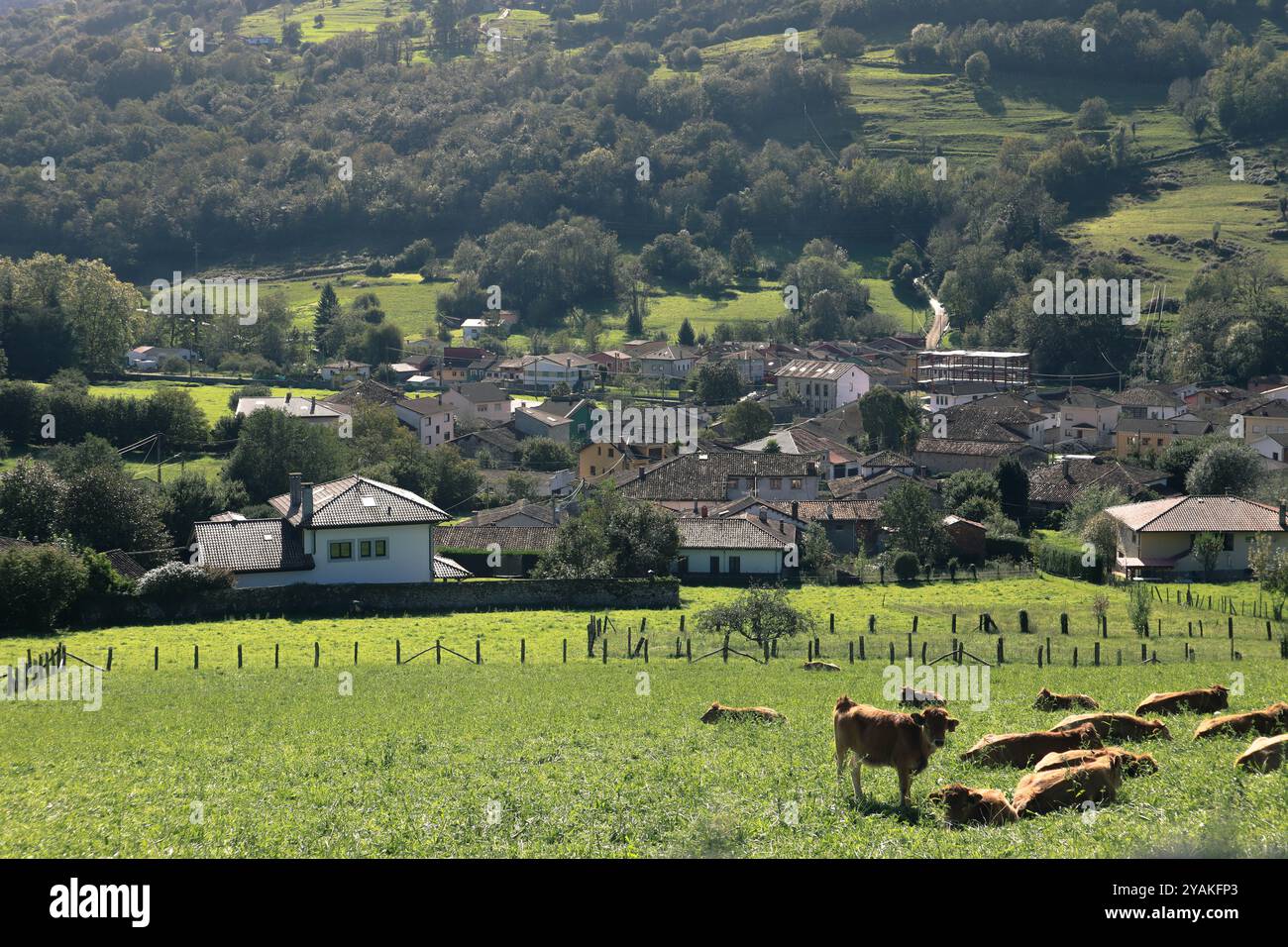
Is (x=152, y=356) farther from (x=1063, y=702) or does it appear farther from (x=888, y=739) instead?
(x=888, y=739)

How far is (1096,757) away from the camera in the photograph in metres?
12.1

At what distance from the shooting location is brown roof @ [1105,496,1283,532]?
50.0m

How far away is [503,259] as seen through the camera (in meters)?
149

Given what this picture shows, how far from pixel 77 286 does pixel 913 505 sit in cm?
7436

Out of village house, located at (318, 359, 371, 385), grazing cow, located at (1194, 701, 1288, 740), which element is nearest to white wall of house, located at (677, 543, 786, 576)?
grazing cow, located at (1194, 701, 1288, 740)

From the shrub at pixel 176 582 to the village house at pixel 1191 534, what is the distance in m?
32.9

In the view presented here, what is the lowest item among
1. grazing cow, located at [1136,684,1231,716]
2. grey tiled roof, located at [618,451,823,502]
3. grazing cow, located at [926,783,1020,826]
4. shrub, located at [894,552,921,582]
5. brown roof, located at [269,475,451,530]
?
shrub, located at [894,552,921,582]

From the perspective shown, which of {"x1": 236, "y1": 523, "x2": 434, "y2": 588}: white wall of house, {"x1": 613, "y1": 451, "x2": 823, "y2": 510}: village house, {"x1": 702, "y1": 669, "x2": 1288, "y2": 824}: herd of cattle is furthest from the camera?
{"x1": 613, "y1": 451, "x2": 823, "y2": 510}: village house

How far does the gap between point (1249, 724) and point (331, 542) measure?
33259 millimetres

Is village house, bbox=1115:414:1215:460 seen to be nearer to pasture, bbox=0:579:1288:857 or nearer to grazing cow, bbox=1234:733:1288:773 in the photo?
pasture, bbox=0:579:1288:857

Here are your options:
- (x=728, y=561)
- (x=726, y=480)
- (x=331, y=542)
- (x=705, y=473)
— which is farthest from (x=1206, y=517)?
(x=331, y=542)

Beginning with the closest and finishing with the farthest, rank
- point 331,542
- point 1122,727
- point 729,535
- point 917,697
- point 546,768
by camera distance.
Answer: point 546,768, point 1122,727, point 917,697, point 331,542, point 729,535

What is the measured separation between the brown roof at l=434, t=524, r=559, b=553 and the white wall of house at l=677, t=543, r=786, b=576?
18.2 feet
